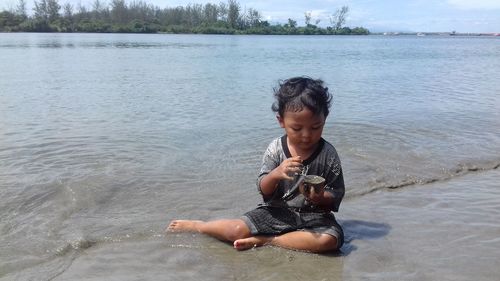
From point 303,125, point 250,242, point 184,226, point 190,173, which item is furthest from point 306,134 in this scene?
point 190,173

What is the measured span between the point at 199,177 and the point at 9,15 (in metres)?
85.8

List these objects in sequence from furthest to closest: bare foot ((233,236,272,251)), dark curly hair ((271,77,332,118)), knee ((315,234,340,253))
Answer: bare foot ((233,236,272,251)) → knee ((315,234,340,253)) → dark curly hair ((271,77,332,118))

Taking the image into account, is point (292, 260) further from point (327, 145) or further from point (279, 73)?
point (279, 73)

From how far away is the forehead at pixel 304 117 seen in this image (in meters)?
3.07

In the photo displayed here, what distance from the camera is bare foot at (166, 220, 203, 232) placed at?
144 inches

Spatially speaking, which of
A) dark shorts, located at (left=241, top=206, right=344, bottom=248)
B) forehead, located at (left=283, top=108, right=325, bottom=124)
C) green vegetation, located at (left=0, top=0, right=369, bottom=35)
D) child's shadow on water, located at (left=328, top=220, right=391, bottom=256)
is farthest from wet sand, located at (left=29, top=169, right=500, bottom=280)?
green vegetation, located at (left=0, top=0, right=369, bottom=35)

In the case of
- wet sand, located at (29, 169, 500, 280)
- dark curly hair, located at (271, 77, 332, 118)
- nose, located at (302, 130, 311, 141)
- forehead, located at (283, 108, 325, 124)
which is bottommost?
wet sand, located at (29, 169, 500, 280)

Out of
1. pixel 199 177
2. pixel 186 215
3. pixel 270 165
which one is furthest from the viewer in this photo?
pixel 199 177

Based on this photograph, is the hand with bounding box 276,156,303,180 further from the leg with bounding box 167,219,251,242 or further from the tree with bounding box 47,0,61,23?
the tree with bounding box 47,0,61,23

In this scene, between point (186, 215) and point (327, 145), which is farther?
point (186, 215)

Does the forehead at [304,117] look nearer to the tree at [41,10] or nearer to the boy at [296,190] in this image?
the boy at [296,190]

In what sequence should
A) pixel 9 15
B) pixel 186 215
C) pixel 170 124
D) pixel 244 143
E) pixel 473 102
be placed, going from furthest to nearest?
pixel 9 15 < pixel 473 102 < pixel 170 124 < pixel 244 143 < pixel 186 215

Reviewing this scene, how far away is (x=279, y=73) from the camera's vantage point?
17.4 m

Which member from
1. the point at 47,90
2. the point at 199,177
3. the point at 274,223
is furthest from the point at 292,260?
the point at 47,90
